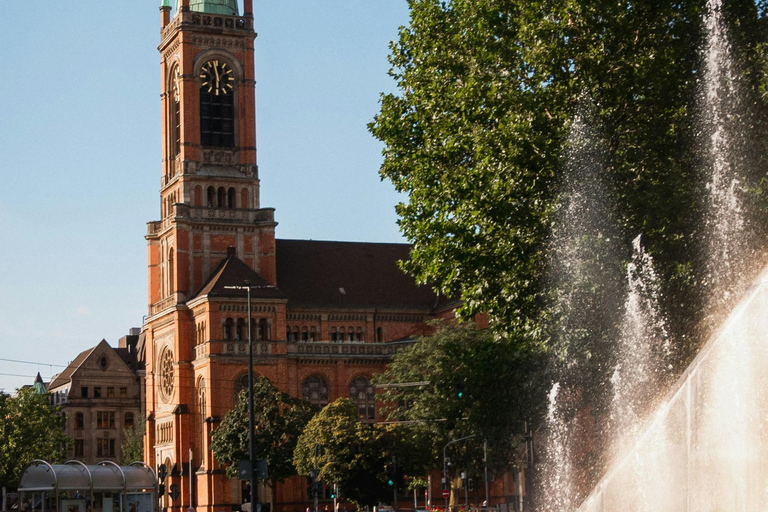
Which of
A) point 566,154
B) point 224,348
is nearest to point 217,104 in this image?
point 224,348

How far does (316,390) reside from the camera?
319ft

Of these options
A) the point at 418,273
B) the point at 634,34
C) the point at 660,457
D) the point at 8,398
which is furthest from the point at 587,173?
the point at 8,398

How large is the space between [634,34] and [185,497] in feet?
224

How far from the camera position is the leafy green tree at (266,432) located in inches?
3152

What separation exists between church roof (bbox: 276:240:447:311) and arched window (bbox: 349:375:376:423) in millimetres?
7271

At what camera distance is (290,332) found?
3932 inches

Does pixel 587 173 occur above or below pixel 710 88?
below

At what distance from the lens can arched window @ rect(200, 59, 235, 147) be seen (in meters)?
98.7

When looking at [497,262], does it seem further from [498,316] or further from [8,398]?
[8,398]

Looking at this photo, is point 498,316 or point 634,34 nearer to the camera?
point 634,34

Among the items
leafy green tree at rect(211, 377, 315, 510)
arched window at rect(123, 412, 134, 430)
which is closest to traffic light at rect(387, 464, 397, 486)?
leafy green tree at rect(211, 377, 315, 510)

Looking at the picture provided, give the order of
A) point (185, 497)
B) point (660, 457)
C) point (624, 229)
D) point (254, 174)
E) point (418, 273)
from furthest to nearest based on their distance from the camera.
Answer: point (254, 174) → point (185, 497) → point (418, 273) → point (624, 229) → point (660, 457)

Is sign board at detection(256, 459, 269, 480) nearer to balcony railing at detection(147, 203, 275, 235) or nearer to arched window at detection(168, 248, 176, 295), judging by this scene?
→ balcony railing at detection(147, 203, 275, 235)

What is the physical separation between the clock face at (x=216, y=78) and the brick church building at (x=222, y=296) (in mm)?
97
